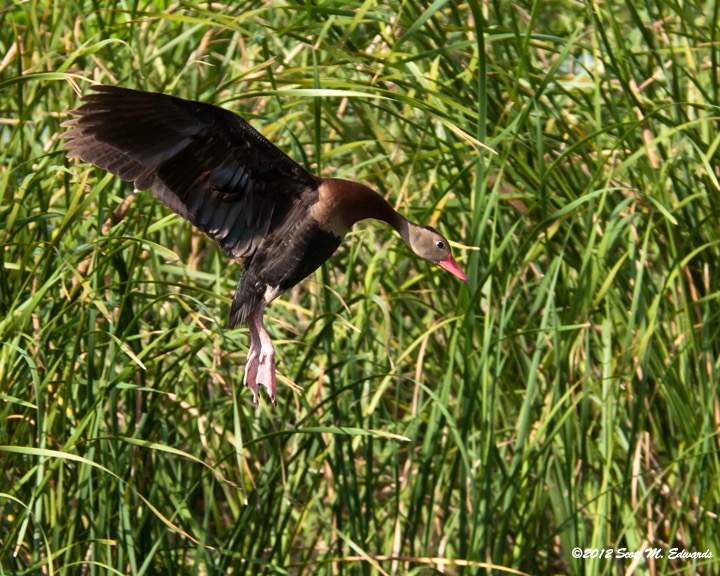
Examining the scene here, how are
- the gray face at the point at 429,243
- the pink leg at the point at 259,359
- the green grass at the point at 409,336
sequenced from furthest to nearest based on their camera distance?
the green grass at the point at 409,336, the gray face at the point at 429,243, the pink leg at the point at 259,359

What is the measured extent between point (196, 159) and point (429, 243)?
0.50 metres

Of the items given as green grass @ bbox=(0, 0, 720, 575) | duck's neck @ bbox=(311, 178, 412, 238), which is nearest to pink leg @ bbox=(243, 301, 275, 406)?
green grass @ bbox=(0, 0, 720, 575)

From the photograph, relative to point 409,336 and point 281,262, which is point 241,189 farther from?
point 409,336

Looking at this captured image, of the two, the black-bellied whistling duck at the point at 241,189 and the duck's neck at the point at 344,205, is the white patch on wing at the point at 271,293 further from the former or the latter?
the duck's neck at the point at 344,205

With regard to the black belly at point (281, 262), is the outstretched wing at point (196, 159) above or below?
above

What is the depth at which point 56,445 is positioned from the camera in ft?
9.04

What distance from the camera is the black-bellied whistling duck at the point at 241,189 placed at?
2.43 m

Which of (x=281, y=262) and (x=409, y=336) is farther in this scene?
(x=409, y=336)

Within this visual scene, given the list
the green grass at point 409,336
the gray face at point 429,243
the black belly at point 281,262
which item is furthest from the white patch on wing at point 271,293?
the gray face at point 429,243

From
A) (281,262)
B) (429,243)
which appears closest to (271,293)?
(281,262)

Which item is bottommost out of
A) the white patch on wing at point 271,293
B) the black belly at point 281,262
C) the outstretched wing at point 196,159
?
the white patch on wing at point 271,293

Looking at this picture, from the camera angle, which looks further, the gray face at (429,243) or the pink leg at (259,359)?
the gray face at (429,243)

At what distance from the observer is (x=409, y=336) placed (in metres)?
3.37

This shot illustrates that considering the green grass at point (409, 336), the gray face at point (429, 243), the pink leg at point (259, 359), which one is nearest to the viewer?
the pink leg at point (259, 359)
